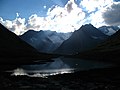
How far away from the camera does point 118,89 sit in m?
38.9

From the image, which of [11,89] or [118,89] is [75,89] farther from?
[11,89]

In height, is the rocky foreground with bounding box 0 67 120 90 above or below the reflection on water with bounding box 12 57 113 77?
below

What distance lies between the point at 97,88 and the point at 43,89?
29.9 ft

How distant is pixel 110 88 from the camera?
4000 centimetres

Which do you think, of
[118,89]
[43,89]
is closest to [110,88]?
[118,89]

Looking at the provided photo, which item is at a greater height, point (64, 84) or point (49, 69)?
point (49, 69)

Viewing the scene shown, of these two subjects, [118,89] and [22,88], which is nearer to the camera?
[118,89]

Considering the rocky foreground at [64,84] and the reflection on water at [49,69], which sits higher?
the reflection on water at [49,69]

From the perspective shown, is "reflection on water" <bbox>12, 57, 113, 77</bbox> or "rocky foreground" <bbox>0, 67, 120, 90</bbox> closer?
"rocky foreground" <bbox>0, 67, 120, 90</bbox>

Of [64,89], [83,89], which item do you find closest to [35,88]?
[64,89]

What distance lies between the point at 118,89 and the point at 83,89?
5765mm

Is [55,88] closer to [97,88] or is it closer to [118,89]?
[97,88]

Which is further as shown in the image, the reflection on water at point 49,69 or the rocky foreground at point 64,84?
the reflection on water at point 49,69

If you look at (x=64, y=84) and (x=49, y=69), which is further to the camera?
(x=49, y=69)
